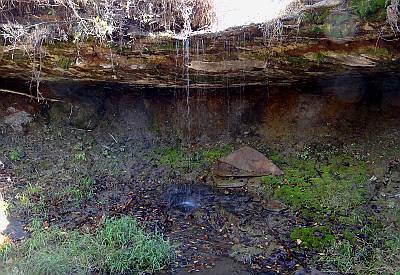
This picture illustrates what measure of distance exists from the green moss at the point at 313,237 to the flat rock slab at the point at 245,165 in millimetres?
1453

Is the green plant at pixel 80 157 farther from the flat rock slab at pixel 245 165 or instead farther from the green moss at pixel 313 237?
the green moss at pixel 313 237

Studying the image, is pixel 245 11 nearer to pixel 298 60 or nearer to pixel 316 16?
A: pixel 298 60

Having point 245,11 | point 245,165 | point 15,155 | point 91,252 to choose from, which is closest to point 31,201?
point 15,155

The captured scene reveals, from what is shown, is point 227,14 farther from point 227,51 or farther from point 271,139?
point 271,139

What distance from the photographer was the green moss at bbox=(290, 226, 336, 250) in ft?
17.0

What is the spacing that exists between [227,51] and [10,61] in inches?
135

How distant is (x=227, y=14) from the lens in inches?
246

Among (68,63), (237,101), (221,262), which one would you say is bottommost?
(221,262)

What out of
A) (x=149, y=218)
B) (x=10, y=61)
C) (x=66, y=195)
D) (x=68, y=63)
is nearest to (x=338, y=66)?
(x=149, y=218)

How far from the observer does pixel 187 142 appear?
25.4 ft

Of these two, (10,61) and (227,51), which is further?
(10,61)

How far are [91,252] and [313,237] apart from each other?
2.86 meters

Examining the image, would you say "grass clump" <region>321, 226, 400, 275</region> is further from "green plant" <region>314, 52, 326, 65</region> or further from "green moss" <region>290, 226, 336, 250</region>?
"green plant" <region>314, 52, 326, 65</region>

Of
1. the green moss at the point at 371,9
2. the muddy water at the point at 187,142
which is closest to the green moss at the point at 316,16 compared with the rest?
the green moss at the point at 371,9
